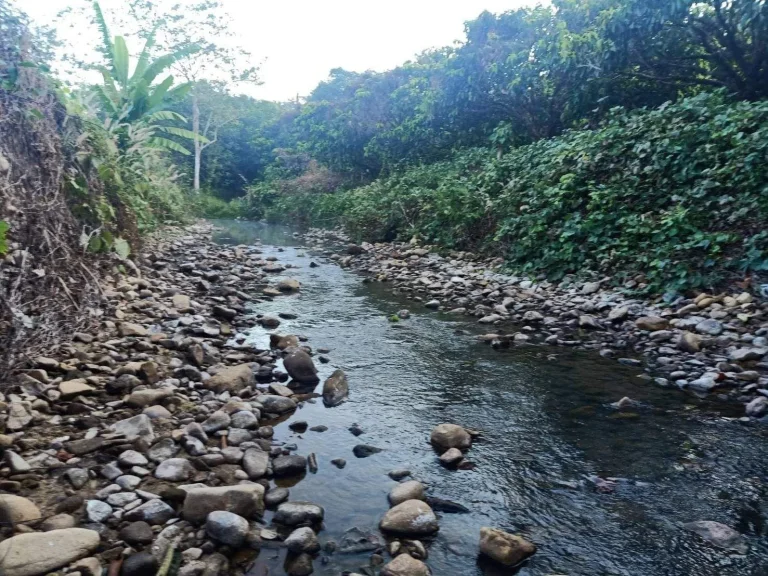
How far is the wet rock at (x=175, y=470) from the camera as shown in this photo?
250 centimetres

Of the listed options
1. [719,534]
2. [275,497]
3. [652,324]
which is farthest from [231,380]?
[652,324]

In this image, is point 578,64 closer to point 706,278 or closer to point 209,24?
point 706,278

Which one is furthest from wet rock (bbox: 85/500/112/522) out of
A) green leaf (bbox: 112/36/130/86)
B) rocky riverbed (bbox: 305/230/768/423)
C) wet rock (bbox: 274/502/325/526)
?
green leaf (bbox: 112/36/130/86)

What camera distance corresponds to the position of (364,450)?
2902 mm

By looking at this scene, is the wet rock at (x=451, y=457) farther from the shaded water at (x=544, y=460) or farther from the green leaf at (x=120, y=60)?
the green leaf at (x=120, y=60)

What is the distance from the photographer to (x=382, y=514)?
2.35 m

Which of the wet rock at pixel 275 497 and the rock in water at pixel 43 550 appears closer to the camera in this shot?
the rock in water at pixel 43 550

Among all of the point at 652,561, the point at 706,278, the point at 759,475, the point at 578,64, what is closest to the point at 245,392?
the point at 652,561

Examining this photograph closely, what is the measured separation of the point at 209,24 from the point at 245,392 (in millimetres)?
25219

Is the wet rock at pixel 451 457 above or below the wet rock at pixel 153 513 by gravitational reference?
above

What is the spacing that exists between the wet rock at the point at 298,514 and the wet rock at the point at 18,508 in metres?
0.90

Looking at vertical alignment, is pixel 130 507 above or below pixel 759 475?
below

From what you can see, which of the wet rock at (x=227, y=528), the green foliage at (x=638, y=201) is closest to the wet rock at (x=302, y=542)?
the wet rock at (x=227, y=528)

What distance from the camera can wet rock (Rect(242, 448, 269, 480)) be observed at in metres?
2.61
